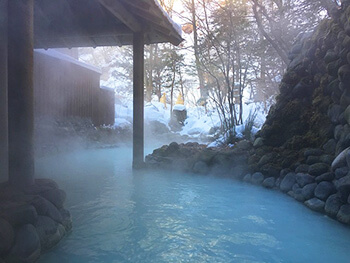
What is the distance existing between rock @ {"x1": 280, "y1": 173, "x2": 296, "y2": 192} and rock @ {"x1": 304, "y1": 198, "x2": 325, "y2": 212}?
0.53 meters

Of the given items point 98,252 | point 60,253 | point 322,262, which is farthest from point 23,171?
point 322,262

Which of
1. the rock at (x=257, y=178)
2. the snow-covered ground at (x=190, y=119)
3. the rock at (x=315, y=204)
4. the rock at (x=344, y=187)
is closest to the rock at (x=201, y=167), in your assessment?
the rock at (x=257, y=178)

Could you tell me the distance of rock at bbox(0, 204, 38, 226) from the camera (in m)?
1.79

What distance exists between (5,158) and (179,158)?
3.13 m

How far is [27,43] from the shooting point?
2.29 metres

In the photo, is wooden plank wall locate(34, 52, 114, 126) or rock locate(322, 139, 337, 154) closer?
rock locate(322, 139, 337, 154)

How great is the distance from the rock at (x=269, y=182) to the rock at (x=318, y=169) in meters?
0.65

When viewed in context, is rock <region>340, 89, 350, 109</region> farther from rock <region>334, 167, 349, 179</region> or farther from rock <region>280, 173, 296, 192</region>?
rock <region>280, 173, 296, 192</region>

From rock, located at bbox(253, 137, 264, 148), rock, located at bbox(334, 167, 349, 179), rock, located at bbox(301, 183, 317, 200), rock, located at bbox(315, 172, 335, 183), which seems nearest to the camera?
rock, located at bbox(334, 167, 349, 179)

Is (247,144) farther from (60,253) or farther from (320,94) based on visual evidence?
(60,253)

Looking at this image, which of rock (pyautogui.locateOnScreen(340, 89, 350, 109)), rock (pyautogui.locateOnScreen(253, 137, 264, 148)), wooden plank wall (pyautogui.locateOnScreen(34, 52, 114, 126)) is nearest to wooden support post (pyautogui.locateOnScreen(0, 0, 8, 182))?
rock (pyautogui.locateOnScreen(253, 137, 264, 148))

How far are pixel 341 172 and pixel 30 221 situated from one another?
3.04m

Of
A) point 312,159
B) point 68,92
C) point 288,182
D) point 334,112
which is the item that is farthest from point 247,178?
point 68,92

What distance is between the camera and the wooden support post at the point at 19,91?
2240 millimetres
